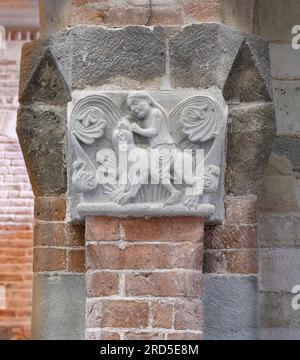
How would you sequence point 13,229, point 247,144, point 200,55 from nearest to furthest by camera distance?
1. point 200,55
2. point 247,144
3. point 13,229

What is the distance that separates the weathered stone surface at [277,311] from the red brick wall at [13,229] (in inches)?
163

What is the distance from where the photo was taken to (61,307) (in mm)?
3133

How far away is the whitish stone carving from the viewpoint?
113 inches

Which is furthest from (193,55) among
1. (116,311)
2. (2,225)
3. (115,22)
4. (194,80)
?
(2,225)

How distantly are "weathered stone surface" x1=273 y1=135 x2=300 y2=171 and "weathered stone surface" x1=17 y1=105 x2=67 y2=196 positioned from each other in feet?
3.15

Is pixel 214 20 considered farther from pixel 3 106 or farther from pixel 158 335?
pixel 3 106

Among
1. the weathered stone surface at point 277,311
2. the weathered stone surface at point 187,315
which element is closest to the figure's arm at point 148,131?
the weathered stone surface at point 187,315

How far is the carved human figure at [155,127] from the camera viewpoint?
2883mm

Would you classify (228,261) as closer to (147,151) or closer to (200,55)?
(147,151)

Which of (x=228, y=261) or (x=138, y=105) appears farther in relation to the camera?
(x=228, y=261)

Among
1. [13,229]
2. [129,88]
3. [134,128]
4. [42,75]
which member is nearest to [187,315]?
[134,128]

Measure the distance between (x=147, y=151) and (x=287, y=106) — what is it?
0.99 meters

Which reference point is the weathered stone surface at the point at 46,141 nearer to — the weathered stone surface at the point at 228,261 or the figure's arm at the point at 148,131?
the figure's arm at the point at 148,131

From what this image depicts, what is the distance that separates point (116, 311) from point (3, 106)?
5.06 metres
